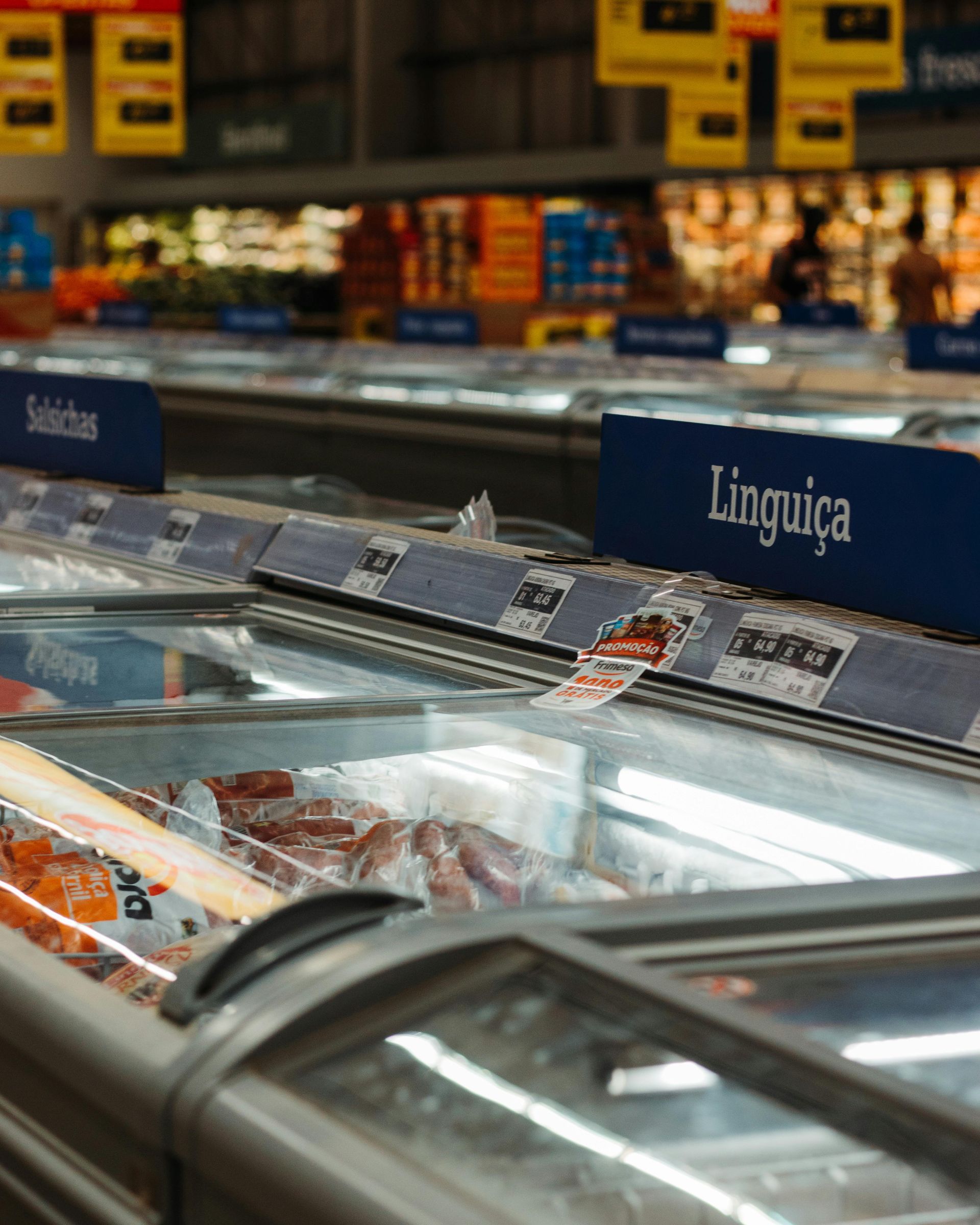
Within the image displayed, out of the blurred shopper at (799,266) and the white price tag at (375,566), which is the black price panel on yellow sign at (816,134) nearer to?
the blurred shopper at (799,266)

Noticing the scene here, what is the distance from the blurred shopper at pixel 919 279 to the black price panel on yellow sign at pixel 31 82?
584 cm

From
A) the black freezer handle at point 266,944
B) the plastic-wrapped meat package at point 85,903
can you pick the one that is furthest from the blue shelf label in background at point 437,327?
the black freezer handle at point 266,944

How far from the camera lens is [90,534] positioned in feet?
8.35

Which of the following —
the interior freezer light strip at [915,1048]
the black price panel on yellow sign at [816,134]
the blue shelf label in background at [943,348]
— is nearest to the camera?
the interior freezer light strip at [915,1048]

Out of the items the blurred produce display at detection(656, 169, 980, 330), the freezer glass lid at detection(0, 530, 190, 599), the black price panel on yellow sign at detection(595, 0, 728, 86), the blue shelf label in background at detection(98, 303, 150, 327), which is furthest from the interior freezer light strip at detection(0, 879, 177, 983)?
the blurred produce display at detection(656, 169, 980, 330)

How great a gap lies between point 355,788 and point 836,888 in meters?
0.60

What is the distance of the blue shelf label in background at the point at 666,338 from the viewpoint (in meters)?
7.46

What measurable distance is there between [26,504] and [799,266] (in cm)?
939

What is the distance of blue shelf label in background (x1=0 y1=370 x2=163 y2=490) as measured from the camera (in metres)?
2.59

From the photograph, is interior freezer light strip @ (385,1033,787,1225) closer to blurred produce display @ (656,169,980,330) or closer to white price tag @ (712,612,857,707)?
white price tag @ (712,612,857,707)

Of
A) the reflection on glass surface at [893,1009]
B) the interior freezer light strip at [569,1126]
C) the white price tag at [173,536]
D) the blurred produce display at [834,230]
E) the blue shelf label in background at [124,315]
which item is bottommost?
the interior freezer light strip at [569,1126]

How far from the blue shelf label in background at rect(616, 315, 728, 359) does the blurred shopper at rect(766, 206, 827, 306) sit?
3.98m

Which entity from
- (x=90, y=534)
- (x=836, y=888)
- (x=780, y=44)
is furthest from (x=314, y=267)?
(x=836, y=888)

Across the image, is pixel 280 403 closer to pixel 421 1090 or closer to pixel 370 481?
pixel 370 481
